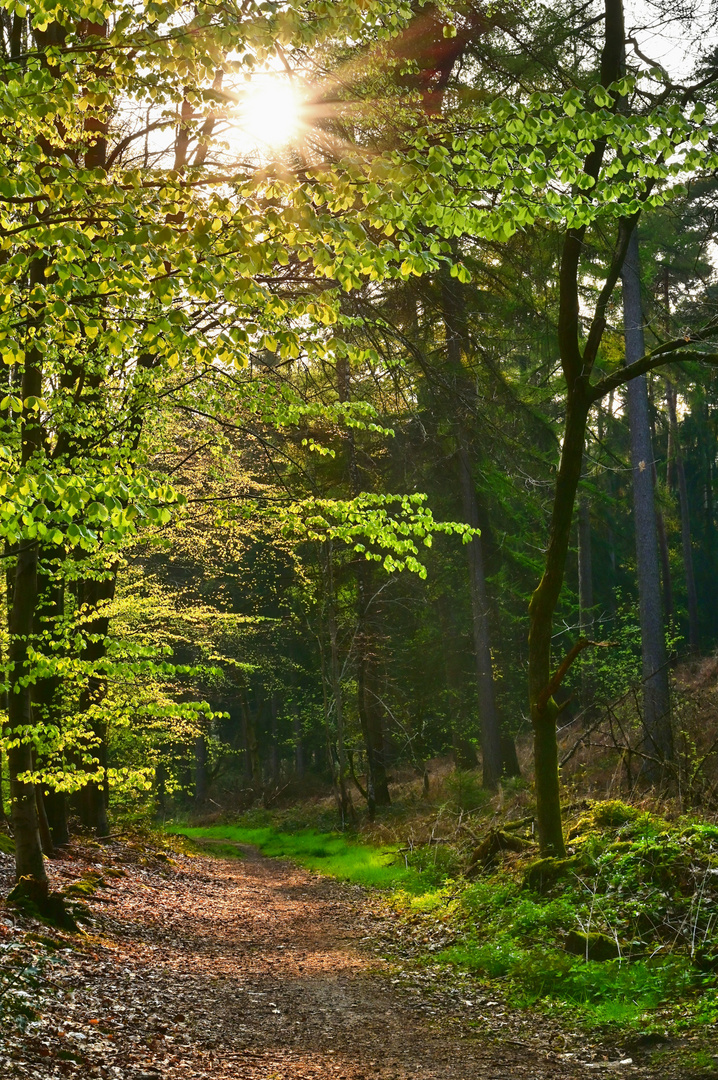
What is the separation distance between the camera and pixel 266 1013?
6.60 m

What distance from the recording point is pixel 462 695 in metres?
24.5

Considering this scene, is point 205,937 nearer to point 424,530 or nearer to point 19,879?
point 19,879

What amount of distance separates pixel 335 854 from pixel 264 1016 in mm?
11022

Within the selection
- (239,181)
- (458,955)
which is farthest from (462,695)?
(239,181)

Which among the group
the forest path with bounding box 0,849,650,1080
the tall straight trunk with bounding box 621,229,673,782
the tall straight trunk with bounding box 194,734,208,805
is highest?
the tall straight trunk with bounding box 621,229,673,782

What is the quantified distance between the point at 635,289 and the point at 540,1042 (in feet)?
42.5

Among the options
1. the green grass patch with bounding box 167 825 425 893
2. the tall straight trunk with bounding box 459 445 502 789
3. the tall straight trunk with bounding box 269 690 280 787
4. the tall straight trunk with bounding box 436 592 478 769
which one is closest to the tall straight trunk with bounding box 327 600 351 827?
the green grass patch with bounding box 167 825 425 893

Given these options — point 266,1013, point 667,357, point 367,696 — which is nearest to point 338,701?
point 367,696

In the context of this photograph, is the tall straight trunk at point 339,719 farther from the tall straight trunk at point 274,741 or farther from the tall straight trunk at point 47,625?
the tall straight trunk at point 274,741

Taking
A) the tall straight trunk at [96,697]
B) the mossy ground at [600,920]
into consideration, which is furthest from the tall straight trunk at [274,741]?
the mossy ground at [600,920]

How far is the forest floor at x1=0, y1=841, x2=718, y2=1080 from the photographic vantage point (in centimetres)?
502

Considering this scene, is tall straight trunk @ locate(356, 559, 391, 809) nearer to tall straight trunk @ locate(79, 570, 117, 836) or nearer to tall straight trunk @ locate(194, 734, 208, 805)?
tall straight trunk @ locate(79, 570, 117, 836)

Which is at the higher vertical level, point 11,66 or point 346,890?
point 11,66

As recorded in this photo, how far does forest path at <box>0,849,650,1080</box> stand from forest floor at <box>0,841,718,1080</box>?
0.02 m
